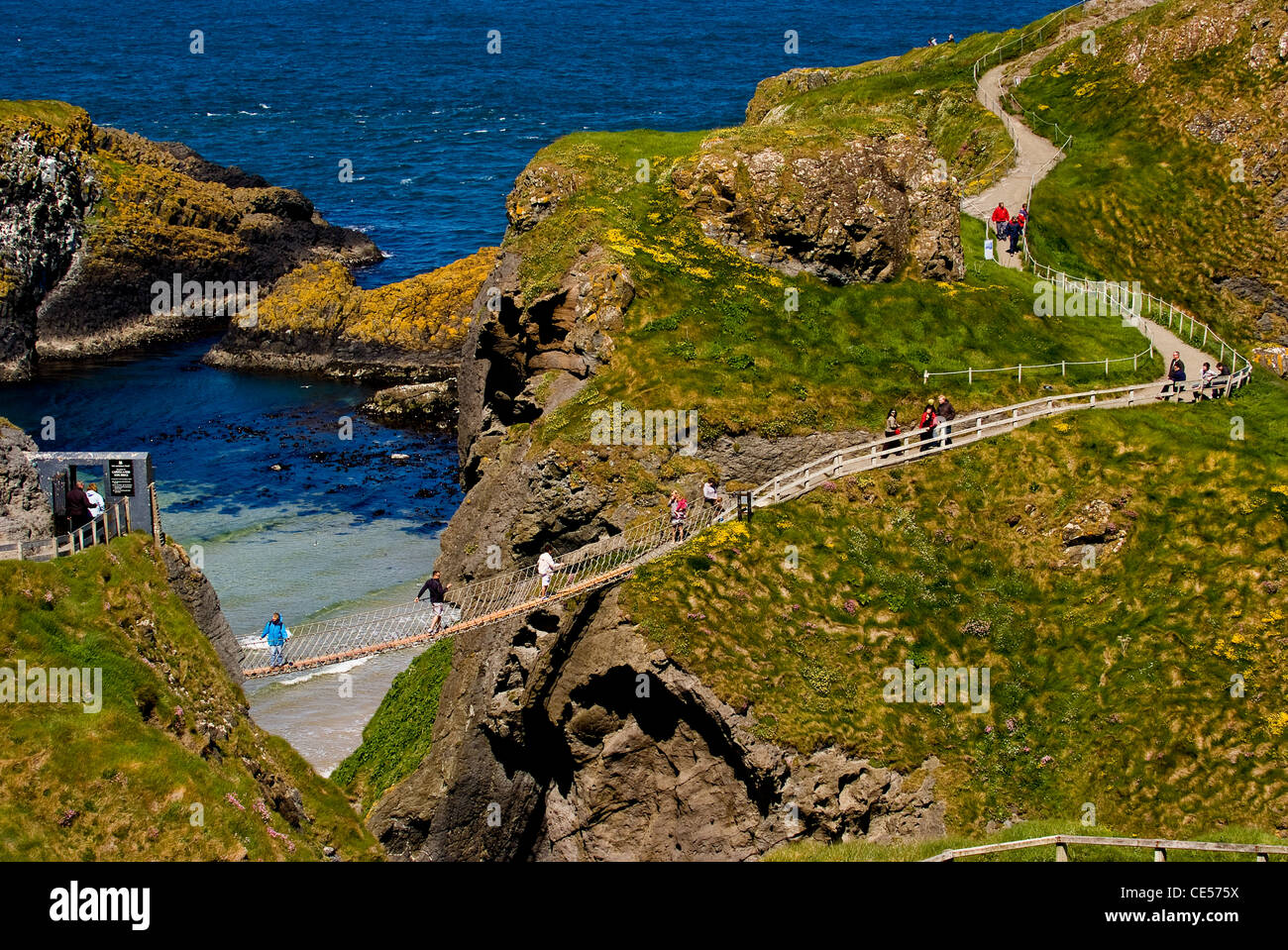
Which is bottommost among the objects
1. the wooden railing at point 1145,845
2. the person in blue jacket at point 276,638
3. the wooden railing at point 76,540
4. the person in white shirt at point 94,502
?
the wooden railing at point 1145,845

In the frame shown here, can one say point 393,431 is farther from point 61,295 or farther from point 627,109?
point 627,109

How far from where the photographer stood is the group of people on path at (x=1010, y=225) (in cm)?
6217

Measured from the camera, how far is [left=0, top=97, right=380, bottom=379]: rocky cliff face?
9600cm

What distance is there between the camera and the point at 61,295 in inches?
3878

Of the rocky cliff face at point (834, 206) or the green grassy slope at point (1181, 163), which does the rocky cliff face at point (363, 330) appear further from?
the green grassy slope at point (1181, 163)

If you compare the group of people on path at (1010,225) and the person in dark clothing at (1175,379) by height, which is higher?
the group of people on path at (1010,225)

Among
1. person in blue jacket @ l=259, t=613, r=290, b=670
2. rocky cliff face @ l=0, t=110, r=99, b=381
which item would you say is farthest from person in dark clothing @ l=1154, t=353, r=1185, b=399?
rocky cliff face @ l=0, t=110, r=99, b=381

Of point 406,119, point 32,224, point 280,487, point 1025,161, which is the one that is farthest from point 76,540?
point 406,119

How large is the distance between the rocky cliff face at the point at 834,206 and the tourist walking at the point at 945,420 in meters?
10.3

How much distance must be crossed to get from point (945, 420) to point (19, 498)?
3087cm

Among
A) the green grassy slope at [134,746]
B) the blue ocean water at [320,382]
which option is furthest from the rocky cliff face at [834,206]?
the green grassy slope at [134,746]

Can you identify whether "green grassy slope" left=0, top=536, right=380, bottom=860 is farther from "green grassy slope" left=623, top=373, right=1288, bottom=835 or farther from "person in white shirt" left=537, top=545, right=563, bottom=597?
"green grassy slope" left=623, top=373, right=1288, bottom=835

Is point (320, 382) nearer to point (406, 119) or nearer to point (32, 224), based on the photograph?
point (32, 224)

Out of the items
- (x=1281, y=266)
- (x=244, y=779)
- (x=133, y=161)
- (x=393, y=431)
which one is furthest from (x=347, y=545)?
(x=133, y=161)
